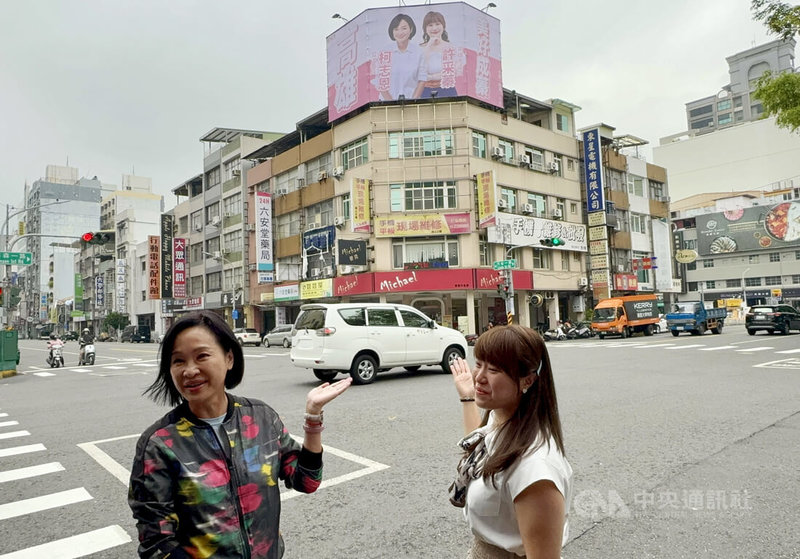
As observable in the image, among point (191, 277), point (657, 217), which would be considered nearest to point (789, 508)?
point (657, 217)

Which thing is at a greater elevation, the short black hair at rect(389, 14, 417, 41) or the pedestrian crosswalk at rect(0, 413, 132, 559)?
the short black hair at rect(389, 14, 417, 41)

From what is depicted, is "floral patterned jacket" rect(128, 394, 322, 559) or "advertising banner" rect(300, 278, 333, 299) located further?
"advertising banner" rect(300, 278, 333, 299)

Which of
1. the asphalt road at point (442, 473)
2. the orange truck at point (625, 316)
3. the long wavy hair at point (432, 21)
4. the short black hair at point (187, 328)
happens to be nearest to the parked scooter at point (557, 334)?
the orange truck at point (625, 316)

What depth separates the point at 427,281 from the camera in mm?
32438

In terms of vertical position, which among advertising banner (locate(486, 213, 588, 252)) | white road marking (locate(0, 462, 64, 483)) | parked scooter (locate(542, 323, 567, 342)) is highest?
advertising banner (locate(486, 213, 588, 252))

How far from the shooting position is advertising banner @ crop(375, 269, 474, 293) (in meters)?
32.4

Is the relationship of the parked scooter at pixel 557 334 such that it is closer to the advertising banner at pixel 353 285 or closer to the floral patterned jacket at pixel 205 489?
the advertising banner at pixel 353 285

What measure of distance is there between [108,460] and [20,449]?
1767 millimetres

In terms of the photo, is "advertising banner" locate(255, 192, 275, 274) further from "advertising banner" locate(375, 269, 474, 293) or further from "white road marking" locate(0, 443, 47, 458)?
"white road marking" locate(0, 443, 47, 458)

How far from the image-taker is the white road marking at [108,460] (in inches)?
213

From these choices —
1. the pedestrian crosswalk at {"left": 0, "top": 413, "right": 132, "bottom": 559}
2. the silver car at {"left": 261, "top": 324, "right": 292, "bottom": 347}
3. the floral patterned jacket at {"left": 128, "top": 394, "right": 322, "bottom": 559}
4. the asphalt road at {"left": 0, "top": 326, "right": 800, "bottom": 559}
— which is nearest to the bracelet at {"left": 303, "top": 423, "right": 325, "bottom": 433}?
the floral patterned jacket at {"left": 128, "top": 394, "right": 322, "bottom": 559}

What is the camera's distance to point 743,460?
5141 millimetres

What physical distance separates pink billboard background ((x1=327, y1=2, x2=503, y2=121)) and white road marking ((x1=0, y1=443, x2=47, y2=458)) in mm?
30574

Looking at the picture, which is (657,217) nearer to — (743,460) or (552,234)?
(552,234)
